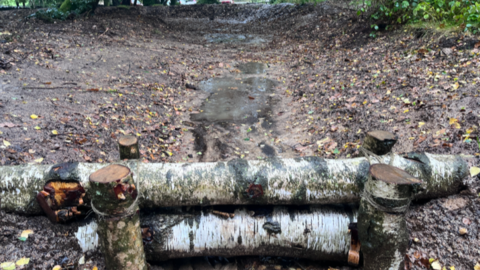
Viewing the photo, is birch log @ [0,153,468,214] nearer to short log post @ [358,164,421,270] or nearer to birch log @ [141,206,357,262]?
birch log @ [141,206,357,262]

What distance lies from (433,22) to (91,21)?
12.4 metres

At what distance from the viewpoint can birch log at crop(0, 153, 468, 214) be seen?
220 centimetres

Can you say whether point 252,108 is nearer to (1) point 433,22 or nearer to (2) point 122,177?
(1) point 433,22

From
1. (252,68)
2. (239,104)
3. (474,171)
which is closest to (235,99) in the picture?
(239,104)

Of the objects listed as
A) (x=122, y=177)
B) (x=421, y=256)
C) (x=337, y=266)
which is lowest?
(x=337, y=266)

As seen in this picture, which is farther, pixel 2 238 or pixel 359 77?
pixel 359 77

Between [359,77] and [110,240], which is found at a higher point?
[359,77]

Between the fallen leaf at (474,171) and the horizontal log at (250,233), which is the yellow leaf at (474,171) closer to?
→ the fallen leaf at (474,171)

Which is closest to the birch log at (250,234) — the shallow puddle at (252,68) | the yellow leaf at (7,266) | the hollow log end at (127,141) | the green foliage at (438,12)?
the hollow log end at (127,141)

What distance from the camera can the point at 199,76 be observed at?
28.4 ft

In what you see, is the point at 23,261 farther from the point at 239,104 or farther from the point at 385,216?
the point at 239,104

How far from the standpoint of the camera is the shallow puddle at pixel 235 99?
20.2 feet

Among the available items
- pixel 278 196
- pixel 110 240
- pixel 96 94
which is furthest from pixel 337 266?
pixel 96 94

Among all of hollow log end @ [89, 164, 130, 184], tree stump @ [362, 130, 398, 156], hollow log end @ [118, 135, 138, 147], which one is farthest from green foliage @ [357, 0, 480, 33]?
hollow log end @ [89, 164, 130, 184]
